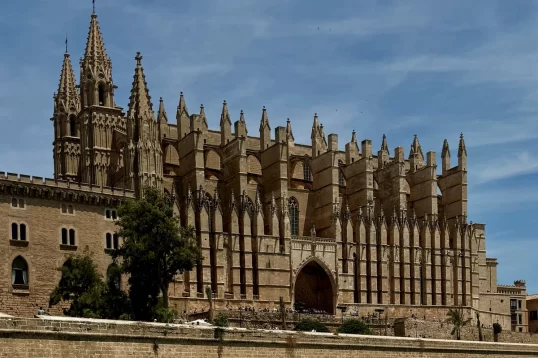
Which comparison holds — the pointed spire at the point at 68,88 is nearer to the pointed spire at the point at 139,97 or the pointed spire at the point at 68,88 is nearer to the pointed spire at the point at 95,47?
the pointed spire at the point at 95,47

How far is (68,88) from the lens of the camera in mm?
70375

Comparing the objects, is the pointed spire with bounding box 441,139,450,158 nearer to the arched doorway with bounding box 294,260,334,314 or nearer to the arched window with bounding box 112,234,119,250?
the arched doorway with bounding box 294,260,334,314

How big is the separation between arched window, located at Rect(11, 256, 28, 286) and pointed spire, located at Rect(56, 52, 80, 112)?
807 inches

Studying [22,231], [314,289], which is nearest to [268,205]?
[314,289]

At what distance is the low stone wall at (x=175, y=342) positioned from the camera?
28016 mm

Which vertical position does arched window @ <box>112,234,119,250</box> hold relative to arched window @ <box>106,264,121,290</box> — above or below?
above

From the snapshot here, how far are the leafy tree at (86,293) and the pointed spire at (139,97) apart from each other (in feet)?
43.5

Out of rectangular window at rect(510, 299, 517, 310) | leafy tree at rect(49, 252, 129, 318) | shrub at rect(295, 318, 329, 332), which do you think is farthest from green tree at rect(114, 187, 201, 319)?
rectangular window at rect(510, 299, 517, 310)

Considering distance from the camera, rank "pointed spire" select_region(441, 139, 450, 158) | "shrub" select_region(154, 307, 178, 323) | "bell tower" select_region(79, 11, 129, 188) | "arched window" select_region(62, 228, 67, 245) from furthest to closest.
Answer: "pointed spire" select_region(441, 139, 450, 158) < "bell tower" select_region(79, 11, 129, 188) < "arched window" select_region(62, 228, 67, 245) < "shrub" select_region(154, 307, 178, 323)

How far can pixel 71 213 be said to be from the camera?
173 feet

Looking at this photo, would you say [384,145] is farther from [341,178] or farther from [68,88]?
[68,88]

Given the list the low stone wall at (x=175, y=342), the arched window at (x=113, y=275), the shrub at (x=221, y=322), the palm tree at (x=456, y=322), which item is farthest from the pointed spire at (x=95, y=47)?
the low stone wall at (x=175, y=342)

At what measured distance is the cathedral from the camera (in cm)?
5988

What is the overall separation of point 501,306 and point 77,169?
34.4 m
